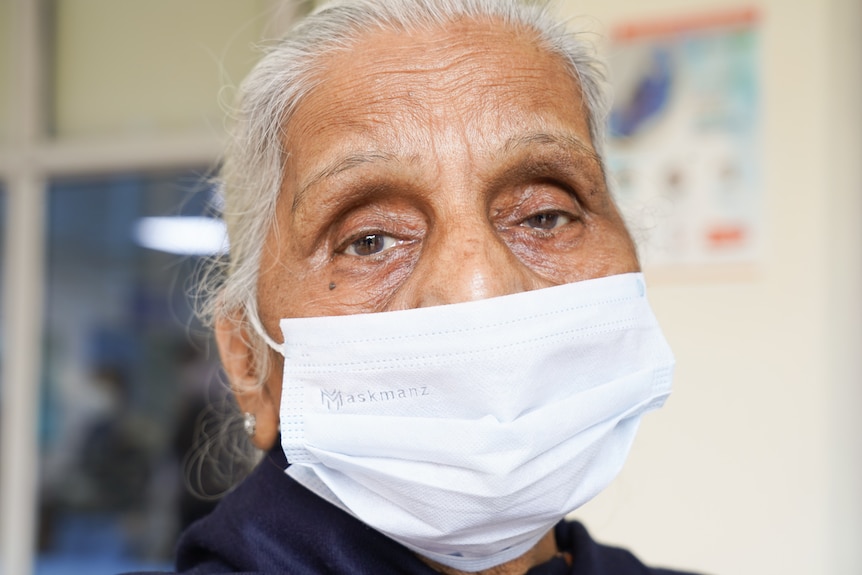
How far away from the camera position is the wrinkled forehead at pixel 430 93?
1.23 meters

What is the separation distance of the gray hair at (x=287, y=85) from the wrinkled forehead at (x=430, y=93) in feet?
0.07

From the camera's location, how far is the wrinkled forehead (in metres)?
1.23

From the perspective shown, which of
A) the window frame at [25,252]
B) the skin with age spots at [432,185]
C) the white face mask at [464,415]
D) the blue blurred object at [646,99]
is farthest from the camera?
the window frame at [25,252]

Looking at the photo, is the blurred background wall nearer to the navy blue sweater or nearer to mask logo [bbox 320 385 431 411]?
the navy blue sweater

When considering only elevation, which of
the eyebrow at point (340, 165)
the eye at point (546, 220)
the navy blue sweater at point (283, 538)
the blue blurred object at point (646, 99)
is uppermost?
the blue blurred object at point (646, 99)

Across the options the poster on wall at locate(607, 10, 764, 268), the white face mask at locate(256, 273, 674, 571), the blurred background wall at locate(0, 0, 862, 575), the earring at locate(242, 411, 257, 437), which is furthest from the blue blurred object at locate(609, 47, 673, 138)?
the earring at locate(242, 411, 257, 437)

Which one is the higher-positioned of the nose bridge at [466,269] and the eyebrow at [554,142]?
the eyebrow at [554,142]

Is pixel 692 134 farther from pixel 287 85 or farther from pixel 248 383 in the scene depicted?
pixel 248 383

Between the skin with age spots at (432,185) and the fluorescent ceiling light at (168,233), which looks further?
the fluorescent ceiling light at (168,233)

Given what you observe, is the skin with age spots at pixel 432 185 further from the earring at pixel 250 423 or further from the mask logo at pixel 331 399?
the mask logo at pixel 331 399

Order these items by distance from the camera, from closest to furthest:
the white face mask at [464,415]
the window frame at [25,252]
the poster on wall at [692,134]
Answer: the white face mask at [464,415], the poster on wall at [692,134], the window frame at [25,252]

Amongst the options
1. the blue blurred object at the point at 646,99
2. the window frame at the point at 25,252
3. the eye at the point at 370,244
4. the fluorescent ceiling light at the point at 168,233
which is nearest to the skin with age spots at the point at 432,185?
the eye at the point at 370,244

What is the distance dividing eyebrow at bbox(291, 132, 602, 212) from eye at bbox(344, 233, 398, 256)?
0.10 metres

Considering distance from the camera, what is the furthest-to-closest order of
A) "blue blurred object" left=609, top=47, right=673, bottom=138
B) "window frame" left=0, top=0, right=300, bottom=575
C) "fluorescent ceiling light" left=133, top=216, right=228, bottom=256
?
1. "window frame" left=0, top=0, right=300, bottom=575
2. "fluorescent ceiling light" left=133, top=216, right=228, bottom=256
3. "blue blurred object" left=609, top=47, right=673, bottom=138
